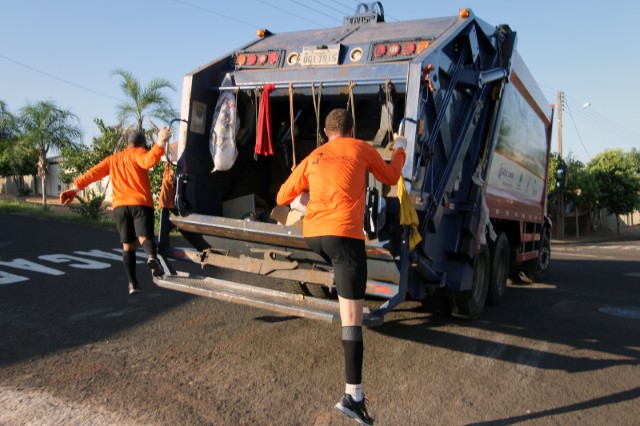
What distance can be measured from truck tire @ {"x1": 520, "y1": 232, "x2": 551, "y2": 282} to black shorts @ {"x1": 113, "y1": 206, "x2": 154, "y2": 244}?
6.49m

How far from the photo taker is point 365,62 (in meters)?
5.08

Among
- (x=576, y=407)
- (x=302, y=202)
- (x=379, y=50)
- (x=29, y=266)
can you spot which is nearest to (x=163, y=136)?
(x=302, y=202)

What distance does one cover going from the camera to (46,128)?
21.5 metres

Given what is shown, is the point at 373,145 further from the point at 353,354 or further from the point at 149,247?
the point at 353,354

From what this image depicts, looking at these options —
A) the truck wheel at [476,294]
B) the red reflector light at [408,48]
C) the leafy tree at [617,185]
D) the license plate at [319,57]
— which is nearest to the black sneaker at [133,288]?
the license plate at [319,57]

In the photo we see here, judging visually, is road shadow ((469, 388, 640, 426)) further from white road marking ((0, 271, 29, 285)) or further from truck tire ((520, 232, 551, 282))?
white road marking ((0, 271, 29, 285))

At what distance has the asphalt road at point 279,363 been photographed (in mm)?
3570

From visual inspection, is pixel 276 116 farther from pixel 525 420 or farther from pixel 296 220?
pixel 525 420

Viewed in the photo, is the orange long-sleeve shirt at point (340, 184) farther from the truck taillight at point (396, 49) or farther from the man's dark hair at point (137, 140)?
the man's dark hair at point (137, 140)

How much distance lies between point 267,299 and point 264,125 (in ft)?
6.20

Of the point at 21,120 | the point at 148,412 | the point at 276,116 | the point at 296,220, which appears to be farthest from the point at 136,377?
the point at 21,120

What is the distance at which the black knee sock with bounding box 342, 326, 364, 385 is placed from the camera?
3291mm

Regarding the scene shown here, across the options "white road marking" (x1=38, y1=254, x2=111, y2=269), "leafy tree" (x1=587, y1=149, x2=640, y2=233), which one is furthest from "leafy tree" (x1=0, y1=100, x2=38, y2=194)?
"leafy tree" (x1=587, y1=149, x2=640, y2=233)

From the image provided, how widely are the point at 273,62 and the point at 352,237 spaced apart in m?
2.82
